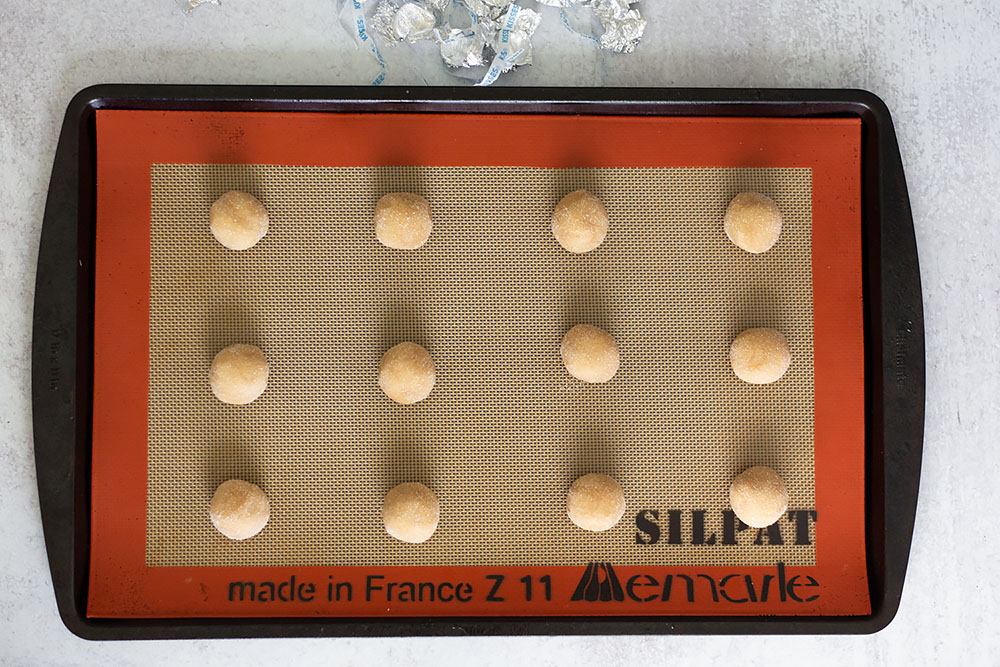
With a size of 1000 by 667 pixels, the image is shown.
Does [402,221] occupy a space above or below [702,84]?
below

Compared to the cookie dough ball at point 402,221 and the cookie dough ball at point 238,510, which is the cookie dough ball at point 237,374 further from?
the cookie dough ball at point 402,221

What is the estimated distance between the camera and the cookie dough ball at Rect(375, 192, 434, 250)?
1.06 meters

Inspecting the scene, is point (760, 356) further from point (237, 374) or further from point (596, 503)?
point (237, 374)

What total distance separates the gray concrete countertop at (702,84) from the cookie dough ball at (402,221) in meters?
0.22

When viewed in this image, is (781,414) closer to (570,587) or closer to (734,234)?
(734,234)

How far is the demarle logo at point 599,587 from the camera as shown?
110 cm

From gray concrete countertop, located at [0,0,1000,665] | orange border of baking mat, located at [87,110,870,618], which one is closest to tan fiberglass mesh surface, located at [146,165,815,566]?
orange border of baking mat, located at [87,110,870,618]

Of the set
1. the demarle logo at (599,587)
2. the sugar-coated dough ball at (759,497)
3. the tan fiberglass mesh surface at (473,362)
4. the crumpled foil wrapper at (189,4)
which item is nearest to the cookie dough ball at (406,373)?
the tan fiberglass mesh surface at (473,362)

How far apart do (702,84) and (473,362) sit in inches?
23.3

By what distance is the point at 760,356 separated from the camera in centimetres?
107

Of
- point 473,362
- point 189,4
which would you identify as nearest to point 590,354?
point 473,362

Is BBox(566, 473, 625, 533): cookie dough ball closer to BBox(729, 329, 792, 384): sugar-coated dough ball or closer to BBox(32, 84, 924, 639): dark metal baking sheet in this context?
BBox(32, 84, 924, 639): dark metal baking sheet

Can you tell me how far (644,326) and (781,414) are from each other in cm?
26
